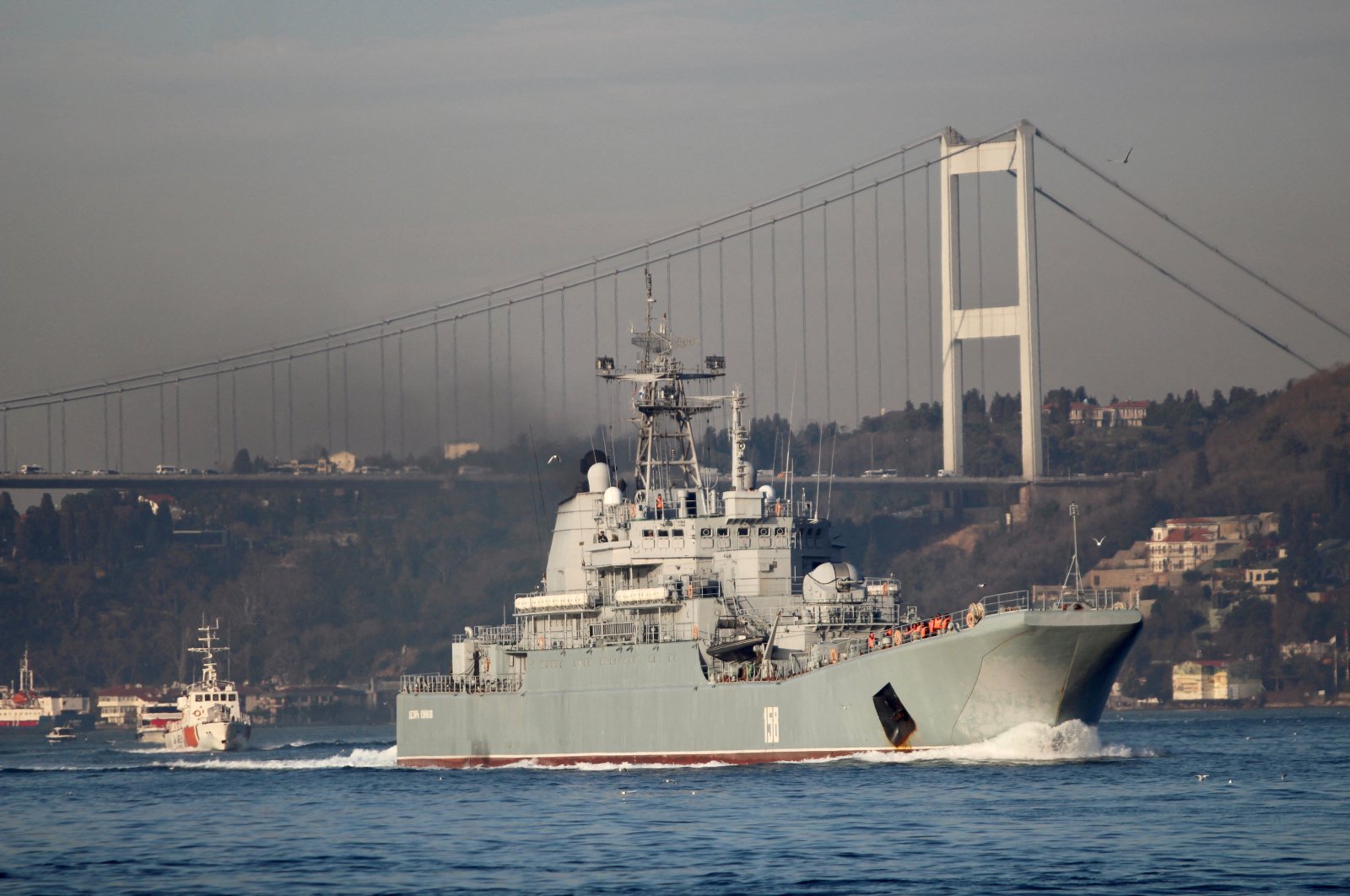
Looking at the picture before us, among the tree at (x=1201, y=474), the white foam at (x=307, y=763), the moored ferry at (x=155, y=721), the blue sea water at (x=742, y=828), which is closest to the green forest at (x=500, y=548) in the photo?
the tree at (x=1201, y=474)

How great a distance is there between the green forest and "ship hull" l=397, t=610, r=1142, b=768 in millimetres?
40511

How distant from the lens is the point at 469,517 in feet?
361

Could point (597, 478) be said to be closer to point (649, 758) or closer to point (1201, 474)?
point (649, 758)

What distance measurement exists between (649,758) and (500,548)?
204 ft

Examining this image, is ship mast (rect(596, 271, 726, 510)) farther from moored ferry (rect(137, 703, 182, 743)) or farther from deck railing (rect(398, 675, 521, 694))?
moored ferry (rect(137, 703, 182, 743))

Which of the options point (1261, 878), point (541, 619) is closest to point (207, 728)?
point (541, 619)

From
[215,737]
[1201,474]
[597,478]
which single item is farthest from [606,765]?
[1201,474]

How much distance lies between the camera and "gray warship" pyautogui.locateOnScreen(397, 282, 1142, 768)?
4256 cm

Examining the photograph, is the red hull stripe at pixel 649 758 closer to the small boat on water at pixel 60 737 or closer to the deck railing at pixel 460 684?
the deck railing at pixel 460 684

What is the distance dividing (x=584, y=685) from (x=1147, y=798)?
Result: 17981mm

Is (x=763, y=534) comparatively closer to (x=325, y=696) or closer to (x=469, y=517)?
(x=469, y=517)

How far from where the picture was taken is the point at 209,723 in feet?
255

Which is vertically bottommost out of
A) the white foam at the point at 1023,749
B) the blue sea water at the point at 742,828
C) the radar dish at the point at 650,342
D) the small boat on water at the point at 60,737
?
the small boat on water at the point at 60,737

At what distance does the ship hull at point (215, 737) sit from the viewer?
252 ft
